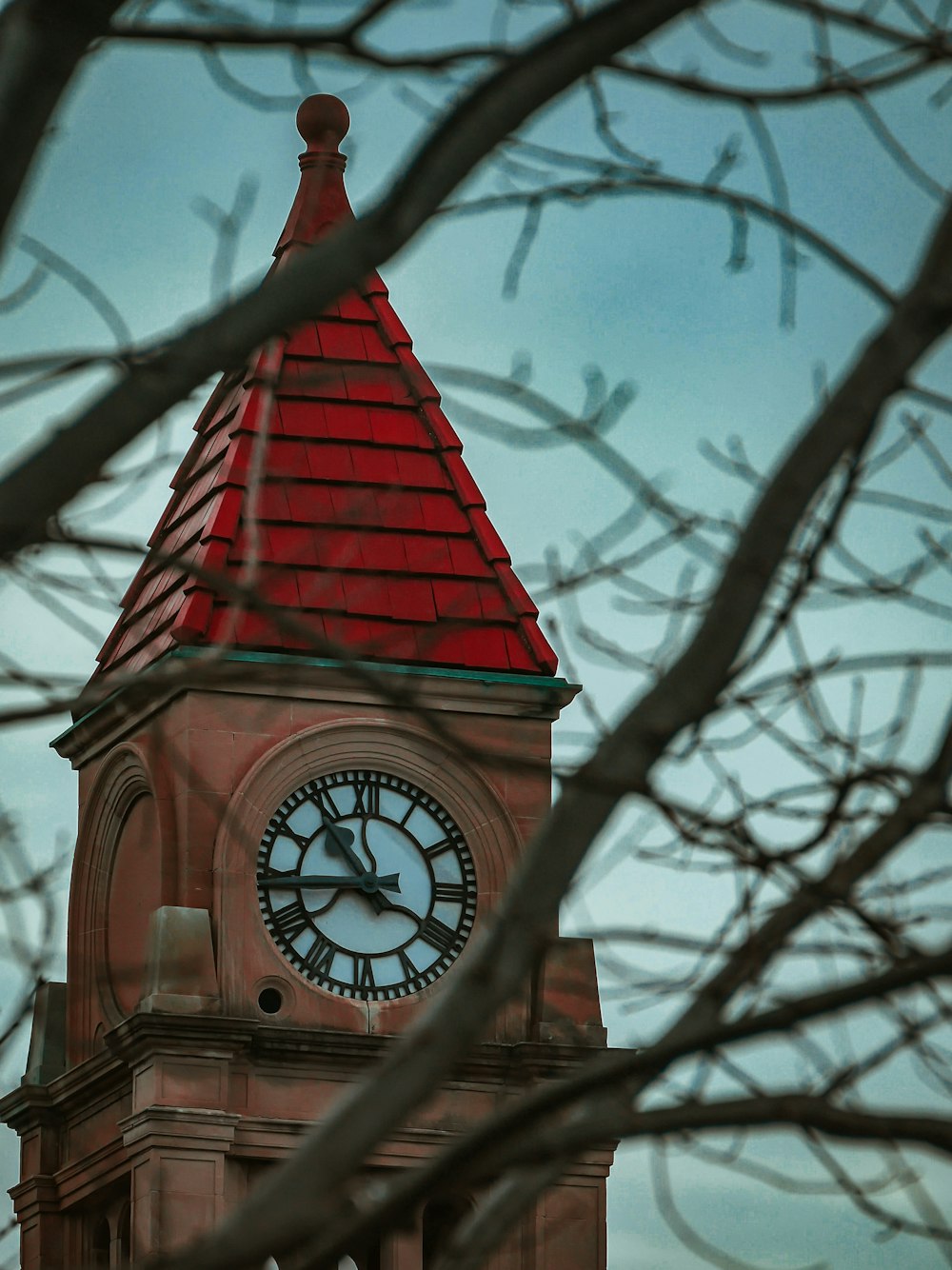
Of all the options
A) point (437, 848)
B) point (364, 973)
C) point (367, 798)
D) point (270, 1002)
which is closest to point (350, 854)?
point (367, 798)

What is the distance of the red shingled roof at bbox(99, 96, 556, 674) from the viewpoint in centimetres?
2723

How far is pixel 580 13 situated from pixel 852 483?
1.30 m

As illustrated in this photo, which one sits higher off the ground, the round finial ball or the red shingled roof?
the round finial ball

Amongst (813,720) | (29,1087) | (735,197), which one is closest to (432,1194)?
(813,720)

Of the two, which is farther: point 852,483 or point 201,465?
A: point 201,465

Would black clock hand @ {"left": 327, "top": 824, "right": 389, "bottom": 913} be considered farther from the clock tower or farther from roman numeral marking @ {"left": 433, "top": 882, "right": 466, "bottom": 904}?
roman numeral marking @ {"left": 433, "top": 882, "right": 466, "bottom": 904}

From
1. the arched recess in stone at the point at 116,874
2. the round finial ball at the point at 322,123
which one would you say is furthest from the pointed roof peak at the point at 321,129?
the arched recess in stone at the point at 116,874

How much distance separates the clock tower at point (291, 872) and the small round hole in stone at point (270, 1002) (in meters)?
0.04

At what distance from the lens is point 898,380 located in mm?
6727

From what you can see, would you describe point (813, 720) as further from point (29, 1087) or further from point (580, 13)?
point (29, 1087)

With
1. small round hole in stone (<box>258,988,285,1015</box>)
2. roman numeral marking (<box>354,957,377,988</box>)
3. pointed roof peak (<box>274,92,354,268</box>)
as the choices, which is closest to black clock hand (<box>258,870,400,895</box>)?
roman numeral marking (<box>354,957,377,988</box>)

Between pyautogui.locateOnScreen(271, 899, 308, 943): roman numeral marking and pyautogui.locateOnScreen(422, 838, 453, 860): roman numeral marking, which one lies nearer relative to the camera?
pyautogui.locateOnScreen(271, 899, 308, 943): roman numeral marking

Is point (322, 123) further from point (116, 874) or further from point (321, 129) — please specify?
point (116, 874)

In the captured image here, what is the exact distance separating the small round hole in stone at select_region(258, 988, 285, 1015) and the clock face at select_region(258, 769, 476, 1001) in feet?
1.08
